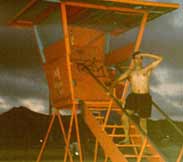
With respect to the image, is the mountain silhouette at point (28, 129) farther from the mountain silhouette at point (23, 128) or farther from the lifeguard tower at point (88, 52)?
the lifeguard tower at point (88, 52)

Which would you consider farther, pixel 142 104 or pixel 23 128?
pixel 23 128

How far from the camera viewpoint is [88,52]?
755 inches

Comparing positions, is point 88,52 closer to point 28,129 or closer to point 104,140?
point 104,140

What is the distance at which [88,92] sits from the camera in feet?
58.0

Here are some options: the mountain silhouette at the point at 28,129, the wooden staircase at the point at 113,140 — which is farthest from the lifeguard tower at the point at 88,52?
the mountain silhouette at the point at 28,129

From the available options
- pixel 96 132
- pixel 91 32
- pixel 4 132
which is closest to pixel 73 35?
pixel 91 32

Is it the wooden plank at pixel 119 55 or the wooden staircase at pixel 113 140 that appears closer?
the wooden staircase at pixel 113 140

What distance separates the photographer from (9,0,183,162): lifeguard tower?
16536 millimetres

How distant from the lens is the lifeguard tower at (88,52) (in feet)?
54.3

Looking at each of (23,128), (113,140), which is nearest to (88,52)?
(113,140)

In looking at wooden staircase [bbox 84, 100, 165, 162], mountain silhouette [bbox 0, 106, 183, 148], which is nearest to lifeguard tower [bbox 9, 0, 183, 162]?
wooden staircase [bbox 84, 100, 165, 162]

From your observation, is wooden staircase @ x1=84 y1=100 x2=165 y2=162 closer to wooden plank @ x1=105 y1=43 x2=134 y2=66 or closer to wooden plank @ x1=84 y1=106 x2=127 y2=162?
wooden plank @ x1=84 y1=106 x2=127 y2=162

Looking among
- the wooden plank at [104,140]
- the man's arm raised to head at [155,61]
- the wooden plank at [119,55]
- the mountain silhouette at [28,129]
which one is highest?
the mountain silhouette at [28,129]

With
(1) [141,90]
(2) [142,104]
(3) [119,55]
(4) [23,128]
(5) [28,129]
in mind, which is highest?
(4) [23,128]
